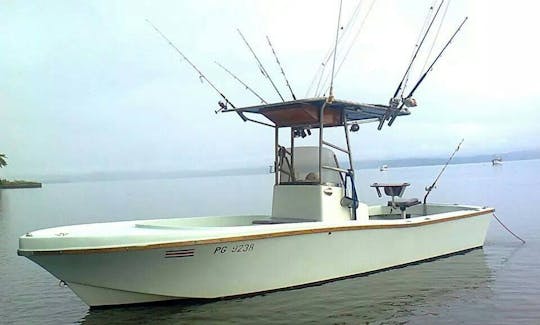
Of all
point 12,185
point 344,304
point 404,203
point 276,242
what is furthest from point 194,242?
Result: point 12,185

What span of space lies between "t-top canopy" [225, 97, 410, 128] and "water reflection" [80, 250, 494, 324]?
2.92m

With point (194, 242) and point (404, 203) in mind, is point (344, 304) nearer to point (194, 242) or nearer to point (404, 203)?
point (194, 242)

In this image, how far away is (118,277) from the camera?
779 cm

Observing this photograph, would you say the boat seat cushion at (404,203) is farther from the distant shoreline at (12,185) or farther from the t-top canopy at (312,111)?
the distant shoreline at (12,185)

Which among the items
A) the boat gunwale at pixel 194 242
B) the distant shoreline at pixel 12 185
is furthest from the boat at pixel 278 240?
the distant shoreline at pixel 12 185

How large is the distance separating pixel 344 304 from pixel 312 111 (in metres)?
3.33

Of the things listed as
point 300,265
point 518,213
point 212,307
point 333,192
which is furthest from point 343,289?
point 518,213

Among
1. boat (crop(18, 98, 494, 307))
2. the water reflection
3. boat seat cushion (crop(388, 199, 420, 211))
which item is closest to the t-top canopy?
boat (crop(18, 98, 494, 307))

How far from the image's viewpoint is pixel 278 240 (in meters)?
8.52

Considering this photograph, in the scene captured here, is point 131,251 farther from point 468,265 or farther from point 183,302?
point 468,265

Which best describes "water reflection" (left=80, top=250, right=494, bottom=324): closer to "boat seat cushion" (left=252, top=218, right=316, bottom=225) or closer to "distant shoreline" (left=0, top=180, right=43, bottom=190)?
"boat seat cushion" (left=252, top=218, right=316, bottom=225)

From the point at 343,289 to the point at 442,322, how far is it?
182 cm

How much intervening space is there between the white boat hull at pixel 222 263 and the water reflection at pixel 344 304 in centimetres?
17

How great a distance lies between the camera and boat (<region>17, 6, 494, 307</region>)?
7.66 meters
